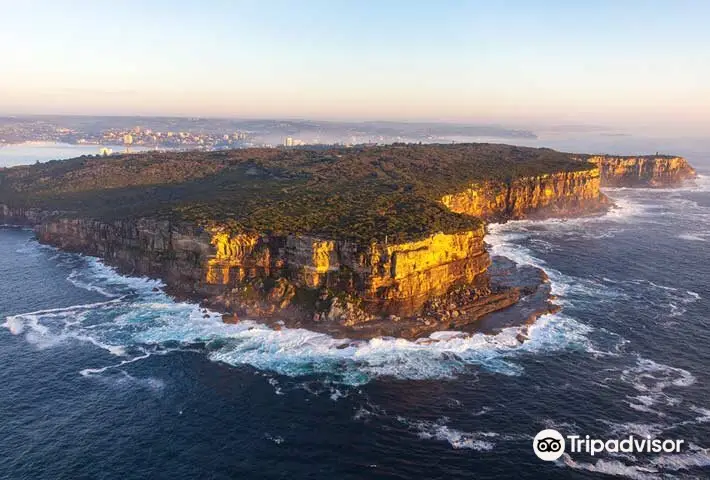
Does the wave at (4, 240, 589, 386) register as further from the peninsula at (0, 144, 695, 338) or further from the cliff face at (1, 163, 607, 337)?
the cliff face at (1, 163, 607, 337)

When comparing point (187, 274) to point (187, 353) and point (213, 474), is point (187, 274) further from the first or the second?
point (213, 474)

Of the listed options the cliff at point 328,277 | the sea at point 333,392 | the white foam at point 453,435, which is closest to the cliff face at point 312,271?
the cliff at point 328,277

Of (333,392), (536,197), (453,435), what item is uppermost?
(536,197)

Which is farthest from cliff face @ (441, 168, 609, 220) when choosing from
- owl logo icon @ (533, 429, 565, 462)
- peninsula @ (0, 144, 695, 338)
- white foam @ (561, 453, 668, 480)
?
white foam @ (561, 453, 668, 480)

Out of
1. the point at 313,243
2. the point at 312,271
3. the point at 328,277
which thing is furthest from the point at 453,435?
the point at 313,243

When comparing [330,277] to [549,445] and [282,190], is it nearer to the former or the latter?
[549,445]

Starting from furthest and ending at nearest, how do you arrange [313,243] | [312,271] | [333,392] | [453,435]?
[312,271], [313,243], [333,392], [453,435]
